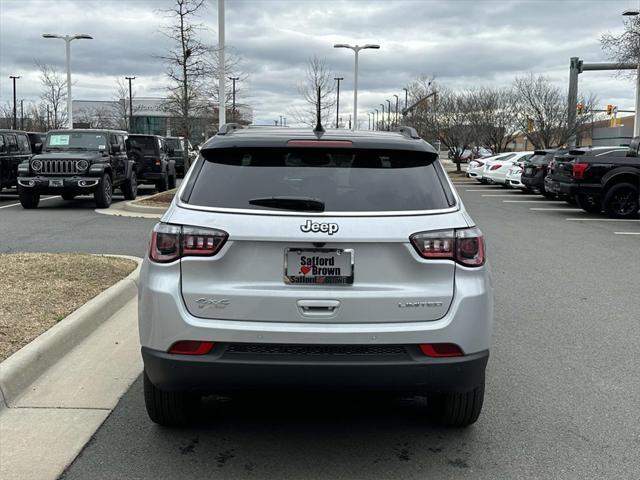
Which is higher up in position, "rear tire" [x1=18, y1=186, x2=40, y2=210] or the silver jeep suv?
the silver jeep suv

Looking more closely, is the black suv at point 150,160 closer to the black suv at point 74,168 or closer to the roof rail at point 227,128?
the black suv at point 74,168

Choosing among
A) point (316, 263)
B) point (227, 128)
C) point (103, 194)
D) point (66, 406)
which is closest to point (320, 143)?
point (316, 263)

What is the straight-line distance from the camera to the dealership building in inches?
1014

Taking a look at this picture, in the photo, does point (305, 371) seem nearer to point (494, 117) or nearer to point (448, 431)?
point (448, 431)

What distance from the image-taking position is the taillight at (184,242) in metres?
3.30

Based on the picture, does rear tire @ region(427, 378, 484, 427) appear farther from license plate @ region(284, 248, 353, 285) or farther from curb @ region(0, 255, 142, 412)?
curb @ region(0, 255, 142, 412)

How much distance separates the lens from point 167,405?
3832 millimetres

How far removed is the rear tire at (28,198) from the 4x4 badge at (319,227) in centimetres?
1510

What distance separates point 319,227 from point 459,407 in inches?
56.8

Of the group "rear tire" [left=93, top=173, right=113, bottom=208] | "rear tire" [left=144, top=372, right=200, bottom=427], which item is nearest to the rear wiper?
"rear tire" [left=144, top=372, right=200, bottom=427]

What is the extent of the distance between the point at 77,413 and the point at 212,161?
184 cm

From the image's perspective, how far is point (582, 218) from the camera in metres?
17.1

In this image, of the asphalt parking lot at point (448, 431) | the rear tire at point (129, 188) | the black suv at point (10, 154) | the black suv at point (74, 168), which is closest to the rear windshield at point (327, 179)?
the asphalt parking lot at point (448, 431)

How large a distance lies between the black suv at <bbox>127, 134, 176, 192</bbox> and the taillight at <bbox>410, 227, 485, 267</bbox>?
760 inches
